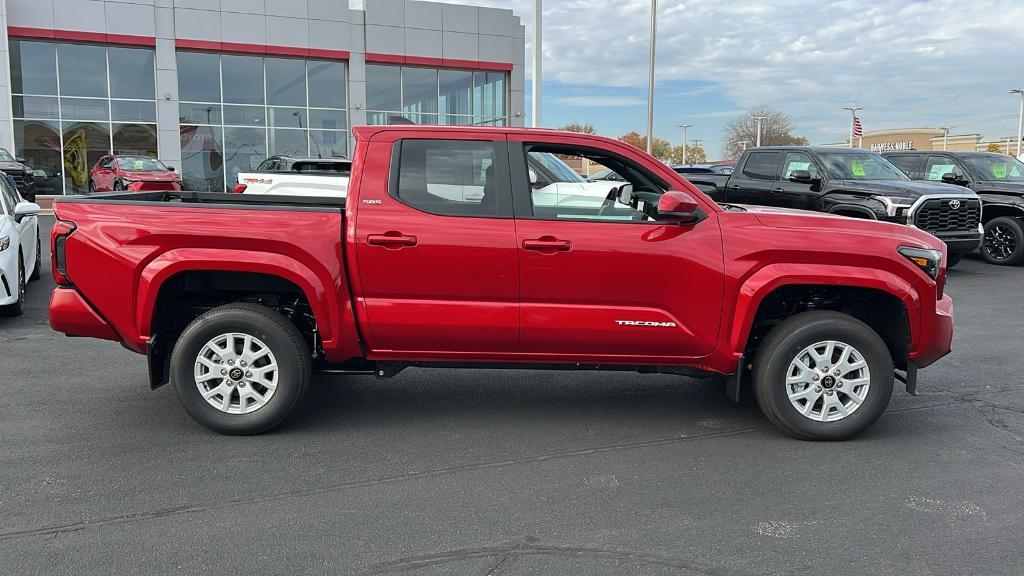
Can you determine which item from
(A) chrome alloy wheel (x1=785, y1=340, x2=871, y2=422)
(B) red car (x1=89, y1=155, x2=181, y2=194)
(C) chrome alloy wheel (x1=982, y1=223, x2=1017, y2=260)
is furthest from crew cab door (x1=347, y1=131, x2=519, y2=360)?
(B) red car (x1=89, y1=155, x2=181, y2=194)

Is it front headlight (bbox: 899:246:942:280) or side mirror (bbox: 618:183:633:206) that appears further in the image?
side mirror (bbox: 618:183:633:206)

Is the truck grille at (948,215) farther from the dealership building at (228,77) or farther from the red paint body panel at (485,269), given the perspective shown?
the dealership building at (228,77)

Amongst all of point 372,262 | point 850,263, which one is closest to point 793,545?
point 850,263

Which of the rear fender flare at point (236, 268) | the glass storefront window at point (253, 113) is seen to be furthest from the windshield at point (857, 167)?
the glass storefront window at point (253, 113)

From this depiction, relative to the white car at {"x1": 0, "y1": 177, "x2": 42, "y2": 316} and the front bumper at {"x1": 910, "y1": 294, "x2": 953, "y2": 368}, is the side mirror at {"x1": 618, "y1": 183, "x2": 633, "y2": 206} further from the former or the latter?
the white car at {"x1": 0, "y1": 177, "x2": 42, "y2": 316}

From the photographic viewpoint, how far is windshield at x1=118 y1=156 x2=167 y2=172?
24.4 m

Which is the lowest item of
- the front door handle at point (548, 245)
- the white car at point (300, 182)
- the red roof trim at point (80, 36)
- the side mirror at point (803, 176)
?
the front door handle at point (548, 245)

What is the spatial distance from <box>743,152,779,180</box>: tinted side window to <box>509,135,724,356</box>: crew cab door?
9.27 metres

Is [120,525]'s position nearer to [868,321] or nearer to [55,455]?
[55,455]

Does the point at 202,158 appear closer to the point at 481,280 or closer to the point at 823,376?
the point at 481,280

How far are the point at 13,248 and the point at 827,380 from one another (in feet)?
25.6

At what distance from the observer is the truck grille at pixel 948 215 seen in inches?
472

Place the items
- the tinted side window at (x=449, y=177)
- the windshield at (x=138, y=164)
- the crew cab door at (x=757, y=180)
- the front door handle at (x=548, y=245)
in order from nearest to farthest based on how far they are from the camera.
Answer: the front door handle at (x=548, y=245)
the tinted side window at (x=449, y=177)
the crew cab door at (x=757, y=180)
the windshield at (x=138, y=164)

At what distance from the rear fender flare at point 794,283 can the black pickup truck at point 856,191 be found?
7472mm
